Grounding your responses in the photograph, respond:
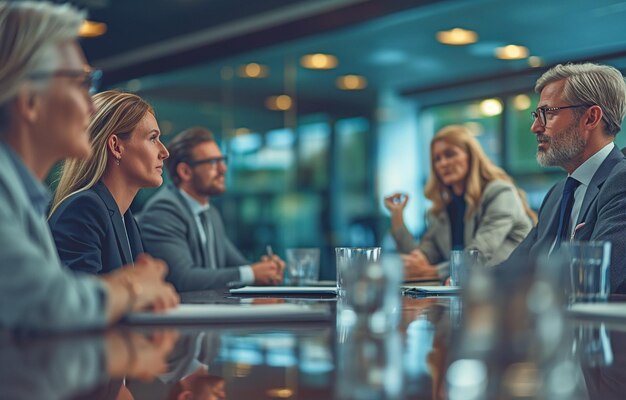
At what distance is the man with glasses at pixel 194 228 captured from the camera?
11.8ft

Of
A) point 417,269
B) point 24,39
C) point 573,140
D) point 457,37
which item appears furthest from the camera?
point 457,37

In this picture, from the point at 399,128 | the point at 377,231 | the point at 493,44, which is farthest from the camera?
the point at 399,128

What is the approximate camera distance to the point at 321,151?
861cm

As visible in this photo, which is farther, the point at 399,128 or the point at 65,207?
the point at 399,128

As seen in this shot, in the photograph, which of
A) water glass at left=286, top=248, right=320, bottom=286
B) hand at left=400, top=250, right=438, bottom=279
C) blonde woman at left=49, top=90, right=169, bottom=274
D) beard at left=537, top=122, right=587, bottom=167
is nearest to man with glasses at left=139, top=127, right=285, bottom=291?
water glass at left=286, top=248, right=320, bottom=286

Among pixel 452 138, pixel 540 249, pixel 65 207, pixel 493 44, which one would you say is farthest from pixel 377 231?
pixel 65 207

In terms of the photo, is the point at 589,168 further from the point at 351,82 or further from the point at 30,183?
the point at 351,82

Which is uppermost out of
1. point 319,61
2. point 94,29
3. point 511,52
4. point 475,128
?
point 94,29

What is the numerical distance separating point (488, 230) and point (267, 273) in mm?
1238

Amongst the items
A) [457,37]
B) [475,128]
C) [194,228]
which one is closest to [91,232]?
[194,228]

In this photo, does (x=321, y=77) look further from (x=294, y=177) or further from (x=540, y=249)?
(x=540, y=249)

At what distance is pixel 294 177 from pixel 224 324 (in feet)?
22.9

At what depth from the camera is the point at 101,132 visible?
105 inches

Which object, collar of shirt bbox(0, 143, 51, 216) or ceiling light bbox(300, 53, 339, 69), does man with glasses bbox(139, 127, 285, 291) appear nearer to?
collar of shirt bbox(0, 143, 51, 216)
